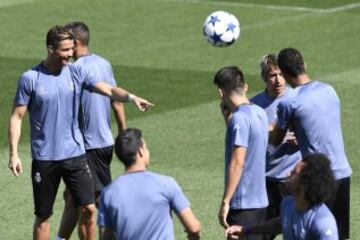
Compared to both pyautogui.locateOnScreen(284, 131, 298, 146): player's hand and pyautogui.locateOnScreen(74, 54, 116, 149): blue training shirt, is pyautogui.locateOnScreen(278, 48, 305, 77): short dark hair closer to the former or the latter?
pyautogui.locateOnScreen(284, 131, 298, 146): player's hand

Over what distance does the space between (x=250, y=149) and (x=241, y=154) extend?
0.65 ft

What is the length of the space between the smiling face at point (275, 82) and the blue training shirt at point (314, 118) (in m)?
0.72

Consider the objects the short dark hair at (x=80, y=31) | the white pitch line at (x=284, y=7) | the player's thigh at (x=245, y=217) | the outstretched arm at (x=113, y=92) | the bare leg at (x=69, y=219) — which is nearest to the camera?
the player's thigh at (x=245, y=217)

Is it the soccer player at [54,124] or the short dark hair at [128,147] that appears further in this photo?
the soccer player at [54,124]

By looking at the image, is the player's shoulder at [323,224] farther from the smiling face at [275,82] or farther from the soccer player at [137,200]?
the smiling face at [275,82]

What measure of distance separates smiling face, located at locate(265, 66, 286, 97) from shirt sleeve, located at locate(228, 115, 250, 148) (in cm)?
148

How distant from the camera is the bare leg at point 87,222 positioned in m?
13.3

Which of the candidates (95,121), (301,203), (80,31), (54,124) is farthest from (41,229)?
(301,203)

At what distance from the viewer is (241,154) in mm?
11344

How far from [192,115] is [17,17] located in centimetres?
913

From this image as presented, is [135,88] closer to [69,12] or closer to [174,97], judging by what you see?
[174,97]

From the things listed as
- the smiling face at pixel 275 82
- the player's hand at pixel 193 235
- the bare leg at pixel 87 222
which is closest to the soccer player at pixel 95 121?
the bare leg at pixel 87 222

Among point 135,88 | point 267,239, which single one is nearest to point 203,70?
point 135,88

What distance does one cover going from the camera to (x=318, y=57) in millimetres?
23469
